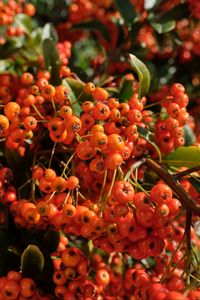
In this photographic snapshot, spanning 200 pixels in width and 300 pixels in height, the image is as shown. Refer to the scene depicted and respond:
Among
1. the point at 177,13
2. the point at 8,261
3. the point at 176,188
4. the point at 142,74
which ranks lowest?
the point at 8,261

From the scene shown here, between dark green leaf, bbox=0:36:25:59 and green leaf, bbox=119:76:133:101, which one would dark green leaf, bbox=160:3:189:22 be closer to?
green leaf, bbox=119:76:133:101

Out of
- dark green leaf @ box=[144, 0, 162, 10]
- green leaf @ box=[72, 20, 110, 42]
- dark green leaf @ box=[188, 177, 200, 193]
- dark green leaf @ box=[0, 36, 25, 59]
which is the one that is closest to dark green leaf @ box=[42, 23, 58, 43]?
dark green leaf @ box=[0, 36, 25, 59]

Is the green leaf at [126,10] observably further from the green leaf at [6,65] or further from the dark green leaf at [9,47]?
the green leaf at [6,65]

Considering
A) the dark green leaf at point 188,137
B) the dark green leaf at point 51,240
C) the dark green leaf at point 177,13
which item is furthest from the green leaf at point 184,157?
the dark green leaf at point 177,13

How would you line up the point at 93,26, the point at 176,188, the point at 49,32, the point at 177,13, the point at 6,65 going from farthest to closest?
the point at 93,26 → the point at 177,13 → the point at 49,32 → the point at 6,65 → the point at 176,188

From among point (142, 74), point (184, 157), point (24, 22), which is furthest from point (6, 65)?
point (184, 157)

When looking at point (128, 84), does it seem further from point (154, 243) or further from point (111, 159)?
point (154, 243)

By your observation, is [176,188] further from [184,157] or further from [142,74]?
[142,74]
